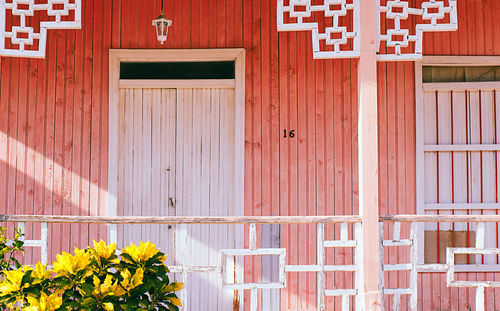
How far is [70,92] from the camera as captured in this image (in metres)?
6.36

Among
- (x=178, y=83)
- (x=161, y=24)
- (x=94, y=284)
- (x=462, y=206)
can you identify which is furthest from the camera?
(x=178, y=83)

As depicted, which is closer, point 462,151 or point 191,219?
point 191,219

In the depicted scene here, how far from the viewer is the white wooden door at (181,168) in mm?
6359

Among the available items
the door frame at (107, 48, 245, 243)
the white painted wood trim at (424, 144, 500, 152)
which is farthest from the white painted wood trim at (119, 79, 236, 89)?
the white painted wood trim at (424, 144, 500, 152)

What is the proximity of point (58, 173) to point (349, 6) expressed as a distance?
146 inches

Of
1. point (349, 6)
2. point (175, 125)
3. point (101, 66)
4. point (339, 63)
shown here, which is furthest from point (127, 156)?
point (349, 6)

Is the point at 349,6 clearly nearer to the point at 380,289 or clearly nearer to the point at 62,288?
the point at 380,289

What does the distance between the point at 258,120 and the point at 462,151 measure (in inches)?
93.0

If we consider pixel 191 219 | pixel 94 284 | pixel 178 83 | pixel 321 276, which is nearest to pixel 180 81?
pixel 178 83

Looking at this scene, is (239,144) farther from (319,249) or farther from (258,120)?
(319,249)

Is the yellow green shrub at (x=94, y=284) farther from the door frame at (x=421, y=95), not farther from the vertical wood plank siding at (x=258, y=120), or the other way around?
the door frame at (x=421, y=95)

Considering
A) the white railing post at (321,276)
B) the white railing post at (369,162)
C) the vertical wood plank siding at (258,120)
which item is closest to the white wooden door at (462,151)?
the vertical wood plank siding at (258,120)

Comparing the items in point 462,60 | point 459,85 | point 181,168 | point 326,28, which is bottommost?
point 181,168

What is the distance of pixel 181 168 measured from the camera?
6398 mm
